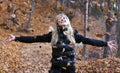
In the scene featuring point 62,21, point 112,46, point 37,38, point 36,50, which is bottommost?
point 36,50

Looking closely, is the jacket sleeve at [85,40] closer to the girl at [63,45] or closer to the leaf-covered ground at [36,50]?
the girl at [63,45]

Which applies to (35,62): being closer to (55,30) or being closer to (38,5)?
(55,30)

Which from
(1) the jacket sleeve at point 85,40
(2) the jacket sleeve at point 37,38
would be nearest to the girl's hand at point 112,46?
(1) the jacket sleeve at point 85,40

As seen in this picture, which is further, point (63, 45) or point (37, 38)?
point (37, 38)

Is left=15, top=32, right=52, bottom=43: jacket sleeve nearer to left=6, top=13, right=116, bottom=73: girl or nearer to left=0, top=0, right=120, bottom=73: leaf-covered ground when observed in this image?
left=6, top=13, right=116, bottom=73: girl

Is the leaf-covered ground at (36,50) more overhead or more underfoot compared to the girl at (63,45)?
more underfoot

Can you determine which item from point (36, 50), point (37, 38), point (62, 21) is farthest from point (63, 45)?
point (36, 50)

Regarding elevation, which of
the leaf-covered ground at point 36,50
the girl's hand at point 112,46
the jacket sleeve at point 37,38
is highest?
the jacket sleeve at point 37,38

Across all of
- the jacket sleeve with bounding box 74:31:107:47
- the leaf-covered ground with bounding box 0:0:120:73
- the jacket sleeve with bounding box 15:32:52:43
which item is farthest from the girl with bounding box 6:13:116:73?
the leaf-covered ground with bounding box 0:0:120:73

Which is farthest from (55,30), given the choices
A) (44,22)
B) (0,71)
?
(44,22)

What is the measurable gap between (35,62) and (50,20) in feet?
85.8

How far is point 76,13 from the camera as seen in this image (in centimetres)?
5044

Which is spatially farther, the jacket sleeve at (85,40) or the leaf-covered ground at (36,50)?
the leaf-covered ground at (36,50)

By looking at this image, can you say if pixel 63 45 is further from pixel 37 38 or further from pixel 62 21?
pixel 37 38
